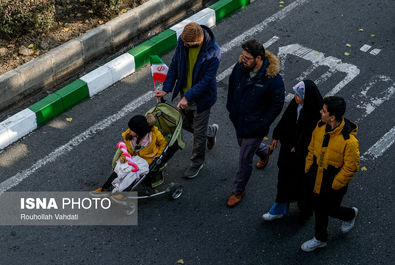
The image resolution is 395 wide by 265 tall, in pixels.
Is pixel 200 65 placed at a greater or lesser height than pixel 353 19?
greater

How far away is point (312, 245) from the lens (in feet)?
18.4

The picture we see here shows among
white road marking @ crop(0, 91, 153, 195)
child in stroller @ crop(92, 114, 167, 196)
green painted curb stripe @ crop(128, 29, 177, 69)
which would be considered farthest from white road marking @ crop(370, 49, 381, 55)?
child in stroller @ crop(92, 114, 167, 196)

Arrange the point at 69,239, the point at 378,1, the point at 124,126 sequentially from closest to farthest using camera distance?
the point at 69,239, the point at 124,126, the point at 378,1

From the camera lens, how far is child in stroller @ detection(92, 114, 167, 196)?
18.8 ft

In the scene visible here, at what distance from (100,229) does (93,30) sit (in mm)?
3536

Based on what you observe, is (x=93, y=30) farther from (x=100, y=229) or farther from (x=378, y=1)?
(x=378, y=1)

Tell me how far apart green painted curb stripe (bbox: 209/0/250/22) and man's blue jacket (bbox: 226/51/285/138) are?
3752 mm

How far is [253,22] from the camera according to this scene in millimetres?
9234

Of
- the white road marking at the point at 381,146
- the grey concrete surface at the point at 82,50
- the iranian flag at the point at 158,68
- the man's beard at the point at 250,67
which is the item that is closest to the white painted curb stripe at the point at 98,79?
the grey concrete surface at the point at 82,50

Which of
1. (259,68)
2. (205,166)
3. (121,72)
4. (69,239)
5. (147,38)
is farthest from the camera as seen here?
(147,38)

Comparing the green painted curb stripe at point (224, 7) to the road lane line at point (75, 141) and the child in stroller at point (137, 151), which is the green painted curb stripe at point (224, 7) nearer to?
the road lane line at point (75, 141)

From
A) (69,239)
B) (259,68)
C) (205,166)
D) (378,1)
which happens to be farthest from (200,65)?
(378,1)

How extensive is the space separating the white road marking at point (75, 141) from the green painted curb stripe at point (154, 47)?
70 cm

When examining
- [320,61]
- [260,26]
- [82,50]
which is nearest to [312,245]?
[320,61]
